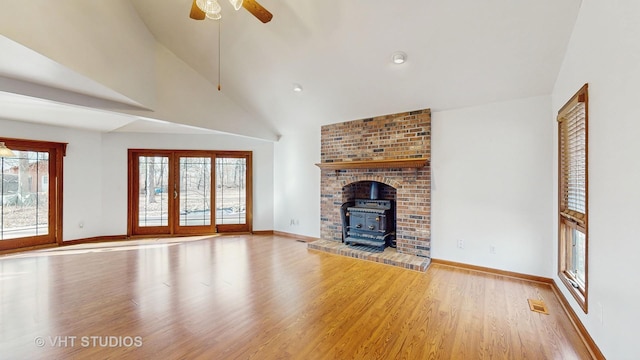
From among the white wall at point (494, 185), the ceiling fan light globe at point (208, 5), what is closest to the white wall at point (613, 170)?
the white wall at point (494, 185)

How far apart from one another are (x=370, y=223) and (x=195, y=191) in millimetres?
4034

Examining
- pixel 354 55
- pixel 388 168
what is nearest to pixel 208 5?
pixel 354 55

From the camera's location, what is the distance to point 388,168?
421 centimetres

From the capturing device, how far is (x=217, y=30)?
3.31m

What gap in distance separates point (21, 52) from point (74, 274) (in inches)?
109

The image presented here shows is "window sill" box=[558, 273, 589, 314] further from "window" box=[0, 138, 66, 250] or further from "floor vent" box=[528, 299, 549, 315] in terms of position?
"window" box=[0, 138, 66, 250]

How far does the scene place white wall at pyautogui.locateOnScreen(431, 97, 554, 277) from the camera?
3.16m

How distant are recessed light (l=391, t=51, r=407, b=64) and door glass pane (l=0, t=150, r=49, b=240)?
640 centimetres

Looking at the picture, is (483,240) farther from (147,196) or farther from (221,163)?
A: (147,196)

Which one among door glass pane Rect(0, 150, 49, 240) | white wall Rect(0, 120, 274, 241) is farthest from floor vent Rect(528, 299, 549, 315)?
door glass pane Rect(0, 150, 49, 240)

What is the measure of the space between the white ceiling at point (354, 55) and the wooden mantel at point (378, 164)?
826 mm

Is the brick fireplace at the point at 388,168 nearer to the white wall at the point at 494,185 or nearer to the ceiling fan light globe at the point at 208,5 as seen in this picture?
the white wall at the point at 494,185

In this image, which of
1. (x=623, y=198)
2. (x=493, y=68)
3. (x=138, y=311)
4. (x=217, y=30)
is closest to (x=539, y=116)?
(x=493, y=68)

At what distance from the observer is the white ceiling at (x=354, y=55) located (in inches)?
95.5
